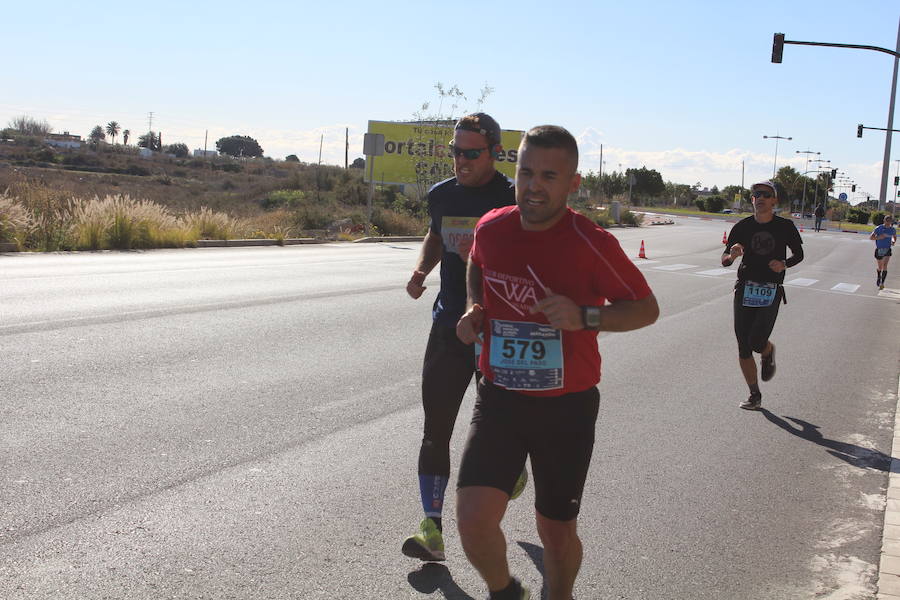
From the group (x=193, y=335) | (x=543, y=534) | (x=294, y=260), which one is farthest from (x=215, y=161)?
(x=543, y=534)

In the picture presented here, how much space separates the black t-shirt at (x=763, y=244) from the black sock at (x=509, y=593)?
5506 mm

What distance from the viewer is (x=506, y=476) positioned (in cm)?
316

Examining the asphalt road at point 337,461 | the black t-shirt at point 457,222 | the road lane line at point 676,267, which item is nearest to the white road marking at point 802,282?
the road lane line at point 676,267

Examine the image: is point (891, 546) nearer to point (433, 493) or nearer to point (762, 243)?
point (433, 493)

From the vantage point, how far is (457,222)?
14.4 feet

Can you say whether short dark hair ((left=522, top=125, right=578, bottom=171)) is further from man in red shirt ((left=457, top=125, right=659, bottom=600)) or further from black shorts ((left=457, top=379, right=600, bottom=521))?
black shorts ((left=457, top=379, right=600, bottom=521))

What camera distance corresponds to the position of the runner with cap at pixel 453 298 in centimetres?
426

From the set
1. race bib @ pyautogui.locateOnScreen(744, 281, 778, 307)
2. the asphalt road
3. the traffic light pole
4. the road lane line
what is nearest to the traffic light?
the traffic light pole

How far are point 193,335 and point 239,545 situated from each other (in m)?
5.53

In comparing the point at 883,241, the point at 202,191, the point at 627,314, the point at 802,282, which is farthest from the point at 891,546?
the point at 202,191

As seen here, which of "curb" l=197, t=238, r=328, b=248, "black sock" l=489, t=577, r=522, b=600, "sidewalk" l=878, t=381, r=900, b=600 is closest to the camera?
"black sock" l=489, t=577, r=522, b=600

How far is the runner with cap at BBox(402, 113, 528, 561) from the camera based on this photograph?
14.0 feet

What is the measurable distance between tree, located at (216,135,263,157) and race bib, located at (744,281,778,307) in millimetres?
151991

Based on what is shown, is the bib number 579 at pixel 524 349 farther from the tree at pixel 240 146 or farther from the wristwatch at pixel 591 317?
the tree at pixel 240 146
